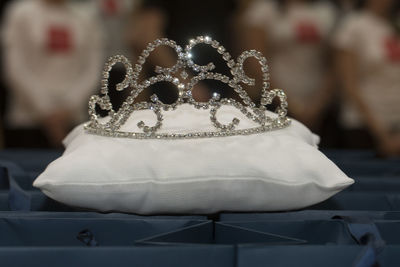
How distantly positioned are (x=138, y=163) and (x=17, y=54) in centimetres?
170

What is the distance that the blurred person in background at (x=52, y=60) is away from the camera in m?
2.34

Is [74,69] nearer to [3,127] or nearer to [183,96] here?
[3,127]

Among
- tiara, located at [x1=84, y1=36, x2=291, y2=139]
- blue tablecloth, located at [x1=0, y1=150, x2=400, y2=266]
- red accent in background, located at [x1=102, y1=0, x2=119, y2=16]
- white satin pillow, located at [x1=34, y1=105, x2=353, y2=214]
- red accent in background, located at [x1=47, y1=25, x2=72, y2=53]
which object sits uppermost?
red accent in background, located at [x1=102, y1=0, x2=119, y2=16]

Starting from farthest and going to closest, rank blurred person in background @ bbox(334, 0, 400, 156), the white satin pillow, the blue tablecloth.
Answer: blurred person in background @ bbox(334, 0, 400, 156) → the white satin pillow → the blue tablecloth

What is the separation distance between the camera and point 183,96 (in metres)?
Answer: 0.95

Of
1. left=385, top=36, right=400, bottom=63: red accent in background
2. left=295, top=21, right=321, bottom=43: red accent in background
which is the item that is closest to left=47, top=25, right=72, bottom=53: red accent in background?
left=295, top=21, right=321, bottom=43: red accent in background

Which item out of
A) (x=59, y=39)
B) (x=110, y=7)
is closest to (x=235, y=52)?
(x=110, y=7)

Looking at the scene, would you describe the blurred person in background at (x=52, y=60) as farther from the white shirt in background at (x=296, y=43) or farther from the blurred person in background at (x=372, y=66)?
the blurred person in background at (x=372, y=66)

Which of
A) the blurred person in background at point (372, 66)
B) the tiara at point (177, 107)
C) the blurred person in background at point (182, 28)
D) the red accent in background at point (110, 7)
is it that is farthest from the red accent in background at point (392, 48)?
the tiara at point (177, 107)

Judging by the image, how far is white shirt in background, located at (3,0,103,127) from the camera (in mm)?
2342

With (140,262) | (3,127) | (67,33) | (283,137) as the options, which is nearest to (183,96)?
(283,137)

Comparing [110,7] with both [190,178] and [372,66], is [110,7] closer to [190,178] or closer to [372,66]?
[372,66]

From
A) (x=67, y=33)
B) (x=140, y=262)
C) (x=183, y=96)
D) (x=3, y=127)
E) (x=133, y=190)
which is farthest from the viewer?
(x=3, y=127)

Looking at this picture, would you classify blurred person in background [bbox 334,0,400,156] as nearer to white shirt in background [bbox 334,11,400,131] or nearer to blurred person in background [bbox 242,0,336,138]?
white shirt in background [bbox 334,11,400,131]
